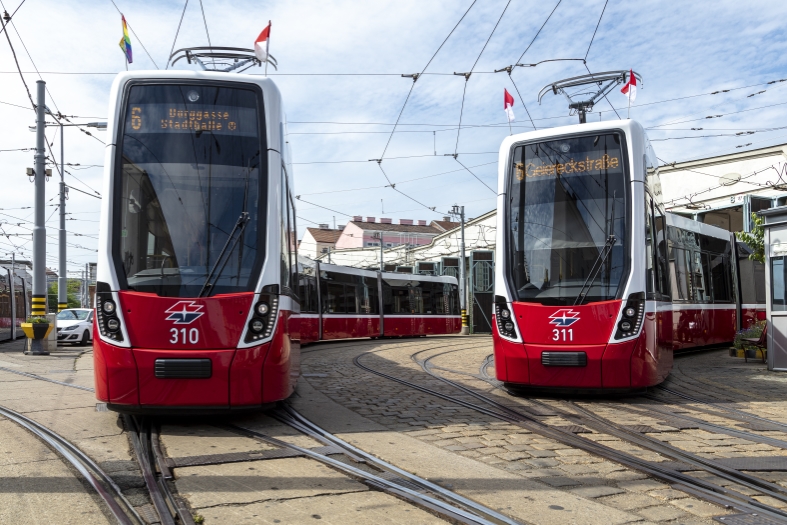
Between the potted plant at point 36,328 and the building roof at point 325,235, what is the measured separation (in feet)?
209

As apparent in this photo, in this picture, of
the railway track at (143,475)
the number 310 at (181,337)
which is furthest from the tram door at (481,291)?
the number 310 at (181,337)

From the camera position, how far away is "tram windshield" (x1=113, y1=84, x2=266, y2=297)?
670cm

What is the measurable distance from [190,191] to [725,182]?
30689 millimetres

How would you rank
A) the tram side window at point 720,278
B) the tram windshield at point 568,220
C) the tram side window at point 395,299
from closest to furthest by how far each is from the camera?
the tram windshield at point 568,220, the tram side window at point 720,278, the tram side window at point 395,299

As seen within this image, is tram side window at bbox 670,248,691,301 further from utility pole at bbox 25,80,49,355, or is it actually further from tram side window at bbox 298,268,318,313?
utility pole at bbox 25,80,49,355

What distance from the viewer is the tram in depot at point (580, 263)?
863 cm

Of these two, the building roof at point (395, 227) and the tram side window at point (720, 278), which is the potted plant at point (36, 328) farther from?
the building roof at point (395, 227)

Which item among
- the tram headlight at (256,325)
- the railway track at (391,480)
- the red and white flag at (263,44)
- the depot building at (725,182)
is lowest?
the railway track at (391,480)

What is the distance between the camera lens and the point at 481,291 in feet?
129

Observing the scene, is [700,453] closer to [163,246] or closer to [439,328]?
[163,246]

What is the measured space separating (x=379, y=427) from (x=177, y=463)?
2228 mm

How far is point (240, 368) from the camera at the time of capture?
655cm

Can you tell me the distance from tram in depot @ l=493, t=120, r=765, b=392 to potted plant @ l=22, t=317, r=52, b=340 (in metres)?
13.0

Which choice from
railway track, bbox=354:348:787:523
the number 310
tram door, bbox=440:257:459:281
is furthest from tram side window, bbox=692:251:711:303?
tram door, bbox=440:257:459:281
